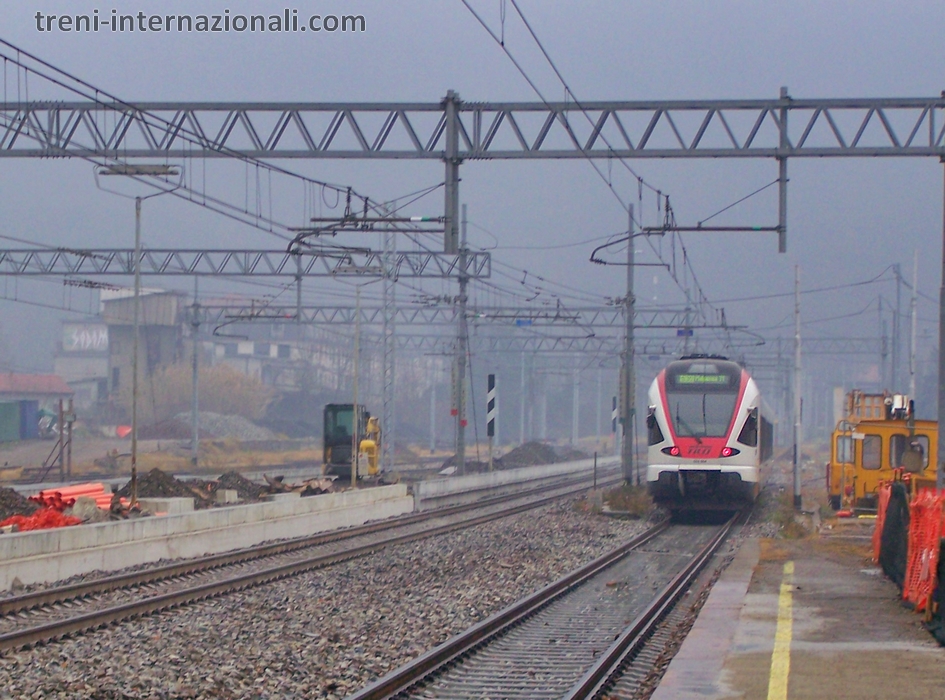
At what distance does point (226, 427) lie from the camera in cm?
7669

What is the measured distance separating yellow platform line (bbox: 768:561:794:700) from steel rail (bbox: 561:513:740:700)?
1.34 meters

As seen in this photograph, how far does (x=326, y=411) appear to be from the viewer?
38.8 metres

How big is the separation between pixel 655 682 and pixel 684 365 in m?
16.4

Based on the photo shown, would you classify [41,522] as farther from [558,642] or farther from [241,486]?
[241,486]

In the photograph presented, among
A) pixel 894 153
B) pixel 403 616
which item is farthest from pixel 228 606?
pixel 894 153

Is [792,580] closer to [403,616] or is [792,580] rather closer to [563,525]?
[403,616]

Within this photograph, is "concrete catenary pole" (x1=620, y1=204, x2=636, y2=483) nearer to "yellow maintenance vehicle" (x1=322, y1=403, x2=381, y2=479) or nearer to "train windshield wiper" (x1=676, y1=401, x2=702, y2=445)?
"train windshield wiper" (x1=676, y1=401, x2=702, y2=445)

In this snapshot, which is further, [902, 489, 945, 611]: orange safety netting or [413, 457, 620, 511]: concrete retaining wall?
[413, 457, 620, 511]: concrete retaining wall

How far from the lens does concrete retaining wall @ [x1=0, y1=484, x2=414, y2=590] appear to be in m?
14.7

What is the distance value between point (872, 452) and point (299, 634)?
20.2 m

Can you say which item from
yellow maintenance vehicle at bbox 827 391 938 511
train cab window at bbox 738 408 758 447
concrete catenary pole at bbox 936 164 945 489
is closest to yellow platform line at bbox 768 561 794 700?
concrete catenary pole at bbox 936 164 945 489

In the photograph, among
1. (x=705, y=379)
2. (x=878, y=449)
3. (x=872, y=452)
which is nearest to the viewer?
(x=705, y=379)

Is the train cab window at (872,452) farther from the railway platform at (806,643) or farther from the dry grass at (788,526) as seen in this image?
the railway platform at (806,643)

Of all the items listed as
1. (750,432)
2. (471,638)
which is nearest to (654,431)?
(750,432)
